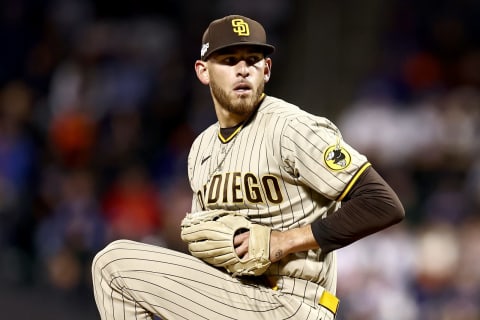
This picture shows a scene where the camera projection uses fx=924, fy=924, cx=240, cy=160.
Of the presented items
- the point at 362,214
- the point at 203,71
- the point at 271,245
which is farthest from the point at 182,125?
the point at 362,214

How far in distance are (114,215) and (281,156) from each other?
14.0ft

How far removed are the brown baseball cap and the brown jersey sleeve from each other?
0.64 meters

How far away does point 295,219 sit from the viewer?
338cm

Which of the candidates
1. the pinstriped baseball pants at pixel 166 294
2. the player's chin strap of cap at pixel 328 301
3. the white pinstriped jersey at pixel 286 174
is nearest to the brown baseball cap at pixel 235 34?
the white pinstriped jersey at pixel 286 174

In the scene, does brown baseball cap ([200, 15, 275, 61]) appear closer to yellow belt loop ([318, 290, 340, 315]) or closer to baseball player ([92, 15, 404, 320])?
baseball player ([92, 15, 404, 320])

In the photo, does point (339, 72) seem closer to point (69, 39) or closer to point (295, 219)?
point (69, 39)

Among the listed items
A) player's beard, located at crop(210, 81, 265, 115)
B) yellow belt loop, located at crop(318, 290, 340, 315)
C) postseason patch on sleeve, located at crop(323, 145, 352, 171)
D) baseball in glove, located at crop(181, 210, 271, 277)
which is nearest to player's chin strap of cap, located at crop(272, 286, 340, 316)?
yellow belt loop, located at crop(318, 290, 340, 315)

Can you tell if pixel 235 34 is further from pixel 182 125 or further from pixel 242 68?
pixel 182 125

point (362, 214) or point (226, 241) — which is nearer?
point (362, 214)

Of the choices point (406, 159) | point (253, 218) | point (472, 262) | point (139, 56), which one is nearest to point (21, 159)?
point (139, 56)

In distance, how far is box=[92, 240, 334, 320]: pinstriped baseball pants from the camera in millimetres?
3297

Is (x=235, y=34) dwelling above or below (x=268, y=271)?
above

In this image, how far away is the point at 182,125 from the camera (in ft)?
27.3

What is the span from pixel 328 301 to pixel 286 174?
500mm
